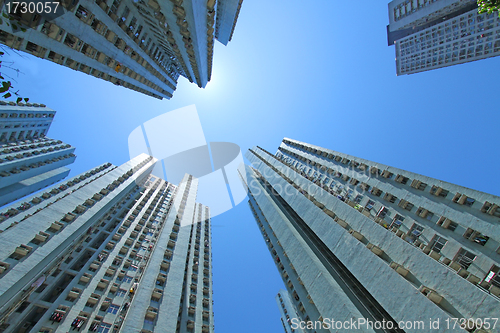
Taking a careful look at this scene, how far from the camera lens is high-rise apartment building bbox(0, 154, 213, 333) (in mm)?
19500

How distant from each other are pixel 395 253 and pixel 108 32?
31.5 metres

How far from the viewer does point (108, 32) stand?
20.7 metres

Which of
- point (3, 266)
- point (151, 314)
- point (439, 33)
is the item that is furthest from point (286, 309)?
point (439, 33)

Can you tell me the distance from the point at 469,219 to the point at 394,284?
7839 mm

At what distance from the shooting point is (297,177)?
126 feet

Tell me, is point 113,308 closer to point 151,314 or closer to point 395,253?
point 151,314

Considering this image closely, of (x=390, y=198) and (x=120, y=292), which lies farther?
(x=120, y=292)

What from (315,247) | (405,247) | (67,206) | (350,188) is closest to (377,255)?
(405,247)

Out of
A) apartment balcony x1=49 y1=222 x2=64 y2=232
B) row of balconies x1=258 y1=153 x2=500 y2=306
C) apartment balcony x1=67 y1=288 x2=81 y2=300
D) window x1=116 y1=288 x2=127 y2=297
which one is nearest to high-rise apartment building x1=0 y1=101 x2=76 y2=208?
apartment balcony x1=49 y1=222 x2=64 y2=232

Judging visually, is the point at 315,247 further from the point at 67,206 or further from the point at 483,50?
the point at 483,50

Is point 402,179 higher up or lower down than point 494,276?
higher up

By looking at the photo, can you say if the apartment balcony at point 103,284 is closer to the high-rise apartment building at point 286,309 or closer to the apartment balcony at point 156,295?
→ the apartment balcony at point 156,295

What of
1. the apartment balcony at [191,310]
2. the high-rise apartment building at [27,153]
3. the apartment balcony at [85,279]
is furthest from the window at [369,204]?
the high-rise apartment building at [27,153]

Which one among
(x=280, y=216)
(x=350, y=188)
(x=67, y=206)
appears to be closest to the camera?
(x=67, y=206)
